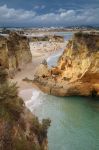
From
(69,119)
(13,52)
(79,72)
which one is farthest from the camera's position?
(13,52)

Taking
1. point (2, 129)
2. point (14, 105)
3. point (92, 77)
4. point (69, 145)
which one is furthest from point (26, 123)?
point (92, 77)

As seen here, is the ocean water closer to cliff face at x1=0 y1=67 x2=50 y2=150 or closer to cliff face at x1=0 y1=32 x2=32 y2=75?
cliff face at x1=0 y1=67 x2=50 y2=150

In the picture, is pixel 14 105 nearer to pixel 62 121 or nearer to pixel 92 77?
pixel 62 121

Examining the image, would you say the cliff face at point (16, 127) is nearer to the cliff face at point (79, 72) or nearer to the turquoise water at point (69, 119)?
the turquoise water at point (69, 119)

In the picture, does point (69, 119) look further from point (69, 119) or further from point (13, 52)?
point (13, 52)

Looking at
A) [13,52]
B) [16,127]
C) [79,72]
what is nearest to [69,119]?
[79,72]

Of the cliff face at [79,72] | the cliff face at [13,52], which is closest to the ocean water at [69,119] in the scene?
the cliff face at [79,72]

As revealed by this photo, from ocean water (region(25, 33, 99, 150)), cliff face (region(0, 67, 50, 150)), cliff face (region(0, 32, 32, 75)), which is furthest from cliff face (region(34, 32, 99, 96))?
cliff face (region(0, 67, 50, 150))
